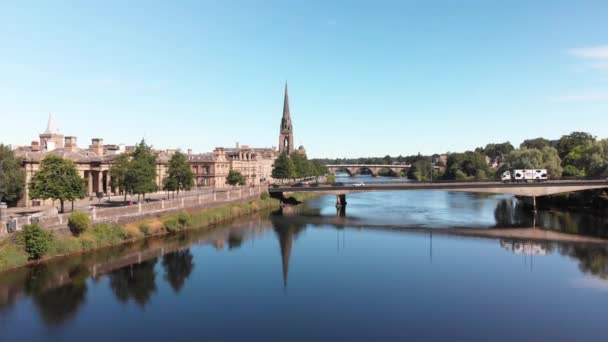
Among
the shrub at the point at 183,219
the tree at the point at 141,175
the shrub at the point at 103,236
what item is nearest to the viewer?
the shrub at the point at 103,236

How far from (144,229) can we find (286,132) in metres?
131

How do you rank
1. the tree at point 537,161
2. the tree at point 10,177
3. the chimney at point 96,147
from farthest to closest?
the tree at point 537,161 < the chimney at point 96,147 < the tree at point 10,177

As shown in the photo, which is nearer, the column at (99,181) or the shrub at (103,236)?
the shrub at (103,236)

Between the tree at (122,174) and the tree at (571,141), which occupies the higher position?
the tree at (571,141)

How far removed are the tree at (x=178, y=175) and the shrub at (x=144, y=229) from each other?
58.7 ft

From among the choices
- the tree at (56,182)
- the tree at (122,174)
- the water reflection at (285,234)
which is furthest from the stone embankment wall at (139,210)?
the water reflection at (285,234)

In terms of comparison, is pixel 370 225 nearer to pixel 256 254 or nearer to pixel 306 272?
pixel 256 254

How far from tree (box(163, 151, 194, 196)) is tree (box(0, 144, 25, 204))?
19.3 m

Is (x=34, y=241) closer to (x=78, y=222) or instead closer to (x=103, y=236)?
(x=78, y=222)

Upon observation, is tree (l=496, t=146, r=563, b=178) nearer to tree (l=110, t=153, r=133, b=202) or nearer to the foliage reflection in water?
the foliage reflection in water

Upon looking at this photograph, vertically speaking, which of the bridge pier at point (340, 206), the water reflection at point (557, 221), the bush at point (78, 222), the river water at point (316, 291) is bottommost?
the river water at point (316, 291)

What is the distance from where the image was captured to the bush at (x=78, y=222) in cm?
4175

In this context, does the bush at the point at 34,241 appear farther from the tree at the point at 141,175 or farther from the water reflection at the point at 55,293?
the tree at the point at 141,175

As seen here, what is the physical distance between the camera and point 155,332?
24.8 m
